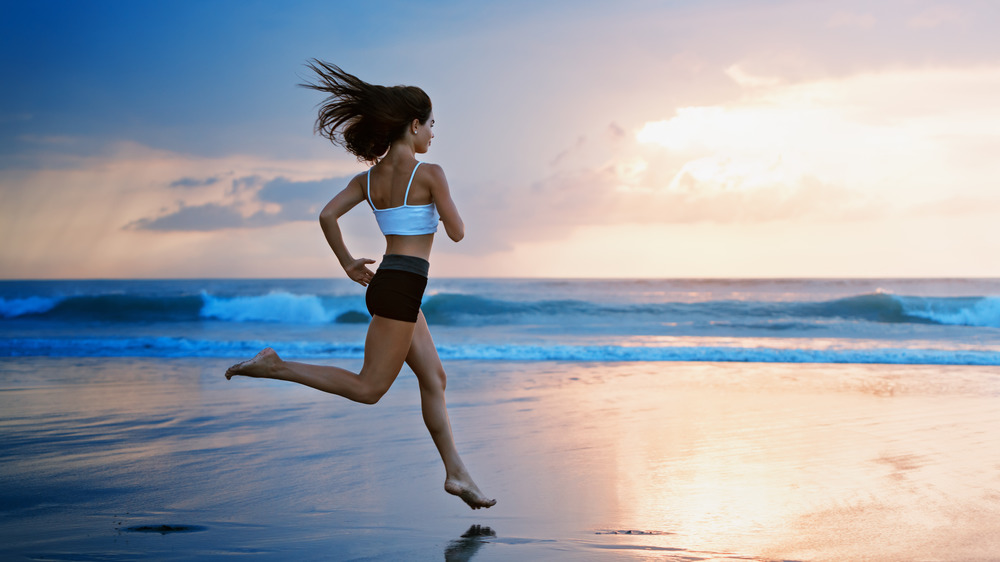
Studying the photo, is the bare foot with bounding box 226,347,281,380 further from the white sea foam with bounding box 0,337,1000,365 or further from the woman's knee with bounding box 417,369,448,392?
the white sea foam with bounding box 0,337,1000,365

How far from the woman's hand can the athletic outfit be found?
0.67ft

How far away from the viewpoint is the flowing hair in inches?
126

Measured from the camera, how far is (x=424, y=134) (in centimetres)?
334

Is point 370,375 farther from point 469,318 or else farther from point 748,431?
point 469,318

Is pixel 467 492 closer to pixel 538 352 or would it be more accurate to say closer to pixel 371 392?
pixel 371 392

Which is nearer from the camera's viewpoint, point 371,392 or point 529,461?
point 371,392

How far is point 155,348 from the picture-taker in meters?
12.3

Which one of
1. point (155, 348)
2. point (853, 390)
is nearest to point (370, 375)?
point (853, 390)

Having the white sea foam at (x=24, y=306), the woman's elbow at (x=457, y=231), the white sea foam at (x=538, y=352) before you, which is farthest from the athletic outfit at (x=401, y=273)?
the white sea foam at (x=24, y=306)

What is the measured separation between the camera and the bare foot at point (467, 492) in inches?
133

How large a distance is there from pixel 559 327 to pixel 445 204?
1553cm

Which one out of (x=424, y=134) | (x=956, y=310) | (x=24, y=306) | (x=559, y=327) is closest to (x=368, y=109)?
(x=424, y=134)

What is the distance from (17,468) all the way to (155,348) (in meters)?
8.59

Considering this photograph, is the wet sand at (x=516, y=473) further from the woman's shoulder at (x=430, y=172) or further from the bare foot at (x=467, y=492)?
the woman's shoulder at (x=430, y=172)
